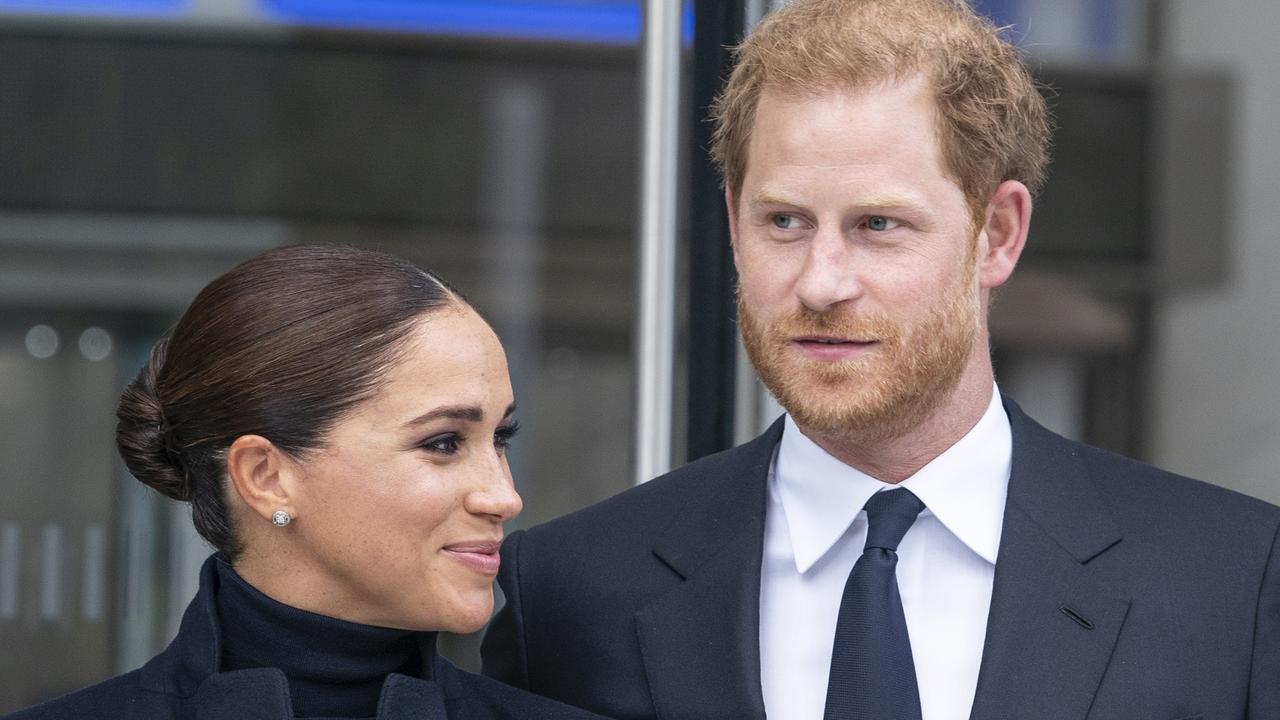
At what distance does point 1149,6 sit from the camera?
5.08 meters

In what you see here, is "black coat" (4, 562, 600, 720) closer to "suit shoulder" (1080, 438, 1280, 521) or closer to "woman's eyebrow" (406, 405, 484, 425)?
"woman's eyebrow" (406, 405, 484, 425)

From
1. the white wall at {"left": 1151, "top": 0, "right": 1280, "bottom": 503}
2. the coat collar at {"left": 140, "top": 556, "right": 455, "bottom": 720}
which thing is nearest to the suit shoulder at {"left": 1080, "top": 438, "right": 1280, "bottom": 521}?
the coat collar at {"left": 140, "top": 556, "right": 455, "bottom": 720}

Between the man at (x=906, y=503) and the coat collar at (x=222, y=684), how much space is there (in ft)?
0.78

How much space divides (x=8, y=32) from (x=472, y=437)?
364 cm

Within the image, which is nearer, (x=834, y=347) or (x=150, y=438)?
(x=834, y=347)

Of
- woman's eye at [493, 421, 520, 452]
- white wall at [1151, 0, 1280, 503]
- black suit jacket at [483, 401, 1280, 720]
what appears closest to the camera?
black suit jacket at [483, 401, 1280, 720]

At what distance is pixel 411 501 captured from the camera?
2.11 metres

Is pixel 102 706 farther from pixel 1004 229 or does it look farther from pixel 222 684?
pixel 1004 229

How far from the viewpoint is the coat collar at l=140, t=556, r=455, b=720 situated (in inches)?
82.5

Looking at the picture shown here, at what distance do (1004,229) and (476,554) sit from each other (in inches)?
32.2

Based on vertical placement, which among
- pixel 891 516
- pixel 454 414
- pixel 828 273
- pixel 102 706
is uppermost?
pixel 828 273

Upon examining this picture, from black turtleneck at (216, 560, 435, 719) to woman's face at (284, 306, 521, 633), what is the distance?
0.03 metres

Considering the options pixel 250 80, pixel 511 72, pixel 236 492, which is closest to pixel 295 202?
pixel 250 80

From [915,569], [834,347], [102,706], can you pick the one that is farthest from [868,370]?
[102,706]
